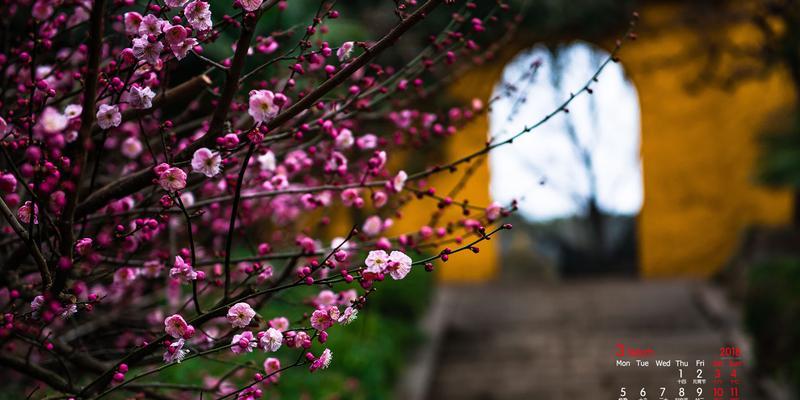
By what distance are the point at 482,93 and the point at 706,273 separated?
431cm

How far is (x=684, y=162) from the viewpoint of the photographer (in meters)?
11.8

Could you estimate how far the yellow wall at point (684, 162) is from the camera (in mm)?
11516

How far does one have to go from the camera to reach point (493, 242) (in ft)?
41.4

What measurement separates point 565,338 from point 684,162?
5.11 metres

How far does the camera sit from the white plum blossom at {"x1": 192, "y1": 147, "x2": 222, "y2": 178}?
1.69 metres

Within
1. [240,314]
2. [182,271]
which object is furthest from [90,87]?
Answer: [240,314]

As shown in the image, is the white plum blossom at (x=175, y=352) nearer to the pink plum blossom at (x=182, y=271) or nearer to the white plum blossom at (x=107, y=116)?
the pink plum blossom at (x=182, y=271)

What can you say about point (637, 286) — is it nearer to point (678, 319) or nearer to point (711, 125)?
point (678, 319)

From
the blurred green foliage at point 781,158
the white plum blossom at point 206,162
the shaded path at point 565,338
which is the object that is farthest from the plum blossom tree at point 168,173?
the blurred green foliage at point 781,158

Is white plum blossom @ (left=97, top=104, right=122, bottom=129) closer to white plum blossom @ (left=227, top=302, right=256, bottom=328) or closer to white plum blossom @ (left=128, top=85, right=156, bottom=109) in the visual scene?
white plum blossom @ (left=128, top=85, right=156, bottom=109)
